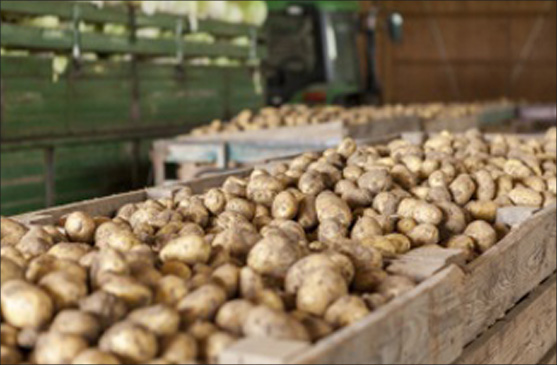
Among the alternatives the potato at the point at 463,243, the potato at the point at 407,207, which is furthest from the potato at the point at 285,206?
the potato at the point at 463,243

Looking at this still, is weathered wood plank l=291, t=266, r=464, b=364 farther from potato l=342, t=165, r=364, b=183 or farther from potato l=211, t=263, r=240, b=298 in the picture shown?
potato l=342, t=165, r=364, b=183

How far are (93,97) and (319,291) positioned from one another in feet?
17.6

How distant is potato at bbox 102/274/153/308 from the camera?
1991 millimetres

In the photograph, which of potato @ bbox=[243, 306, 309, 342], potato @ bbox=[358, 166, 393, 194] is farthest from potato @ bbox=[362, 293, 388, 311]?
potato @ bbox=[358, 166, 393, 194]

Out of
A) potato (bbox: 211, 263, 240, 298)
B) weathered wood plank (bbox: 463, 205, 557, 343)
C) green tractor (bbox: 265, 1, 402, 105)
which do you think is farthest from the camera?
green tractor (bbox: 265, 1, 402, 105)

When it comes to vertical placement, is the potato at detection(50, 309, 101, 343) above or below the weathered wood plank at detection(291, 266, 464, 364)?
above

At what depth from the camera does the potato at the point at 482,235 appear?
309 centimetres

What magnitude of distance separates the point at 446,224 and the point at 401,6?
12.9 m

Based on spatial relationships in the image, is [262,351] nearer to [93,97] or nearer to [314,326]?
[314,326]

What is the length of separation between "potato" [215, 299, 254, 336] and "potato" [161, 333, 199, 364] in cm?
11

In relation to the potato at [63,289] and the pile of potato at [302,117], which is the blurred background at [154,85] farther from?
the potato at [63,289]

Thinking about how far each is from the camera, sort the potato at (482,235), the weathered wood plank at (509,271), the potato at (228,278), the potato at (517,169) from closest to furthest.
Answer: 1. the potato at (228,278)
2. the weathered wood plank at (509,271)
3. the potato at (482,235)
4. the potato at (517,169)

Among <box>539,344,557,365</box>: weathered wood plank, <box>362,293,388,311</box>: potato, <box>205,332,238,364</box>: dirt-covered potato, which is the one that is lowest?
<box>539,344,557,365</box>: weathered wood plank

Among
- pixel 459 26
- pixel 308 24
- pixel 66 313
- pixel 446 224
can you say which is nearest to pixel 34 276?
pixel 66 313
